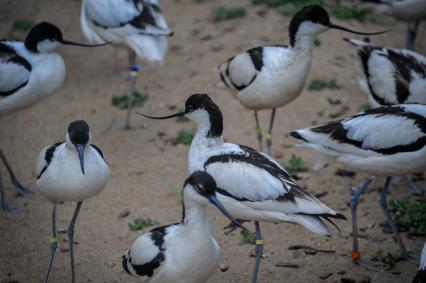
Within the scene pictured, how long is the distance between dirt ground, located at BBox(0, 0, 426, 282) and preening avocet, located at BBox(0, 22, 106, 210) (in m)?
0.90

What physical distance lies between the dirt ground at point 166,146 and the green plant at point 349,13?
0.23 meters

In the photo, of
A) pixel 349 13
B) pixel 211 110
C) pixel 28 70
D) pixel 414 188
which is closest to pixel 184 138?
pixel 28 70

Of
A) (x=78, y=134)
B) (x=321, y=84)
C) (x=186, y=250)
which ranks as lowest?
(x=321, y=84)

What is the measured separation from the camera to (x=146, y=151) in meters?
7.39

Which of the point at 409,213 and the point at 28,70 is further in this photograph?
the point at 28,70

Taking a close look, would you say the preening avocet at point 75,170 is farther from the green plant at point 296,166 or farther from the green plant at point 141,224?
the green plant at point 296,166

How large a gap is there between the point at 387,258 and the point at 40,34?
4.17 m

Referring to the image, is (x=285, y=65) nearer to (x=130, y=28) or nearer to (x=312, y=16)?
(x=312, y=16)

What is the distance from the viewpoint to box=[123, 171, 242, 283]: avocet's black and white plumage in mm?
4242

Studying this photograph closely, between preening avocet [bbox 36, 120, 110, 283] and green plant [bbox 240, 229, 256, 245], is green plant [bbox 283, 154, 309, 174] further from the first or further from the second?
preening avocet [bbox 36, 120, 110, 283]

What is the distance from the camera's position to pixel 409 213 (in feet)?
19.5

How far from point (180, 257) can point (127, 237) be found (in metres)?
1.78

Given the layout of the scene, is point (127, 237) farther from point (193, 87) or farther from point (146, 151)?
point (193, 87)

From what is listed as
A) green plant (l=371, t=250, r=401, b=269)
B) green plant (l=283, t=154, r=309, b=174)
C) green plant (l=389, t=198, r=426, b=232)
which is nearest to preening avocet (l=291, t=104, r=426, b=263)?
green plant (l=371, t=250, r=401, b=269)
